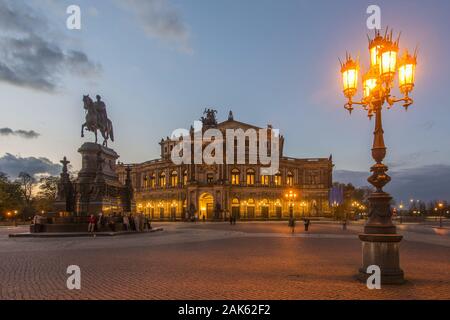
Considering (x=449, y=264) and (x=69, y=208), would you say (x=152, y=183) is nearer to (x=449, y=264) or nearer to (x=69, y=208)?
(x=69, y=208)

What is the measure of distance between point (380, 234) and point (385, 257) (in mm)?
641

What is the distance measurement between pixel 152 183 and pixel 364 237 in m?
104

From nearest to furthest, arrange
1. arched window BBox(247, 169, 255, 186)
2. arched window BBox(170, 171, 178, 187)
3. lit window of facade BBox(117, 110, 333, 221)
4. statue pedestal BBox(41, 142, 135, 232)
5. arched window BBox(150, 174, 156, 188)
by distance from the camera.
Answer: statue pedestal BBox(41, 142, 135, 232)
lit window of facade BBox(117, 110, 333, 221)
arched window BBox(247, 169, 255, 186)
arched window BBox(170, 171, 178, 187)
arched window BBox(150, 174, 156, 188)

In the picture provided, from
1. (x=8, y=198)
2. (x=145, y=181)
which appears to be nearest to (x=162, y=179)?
(x=145, y=181)

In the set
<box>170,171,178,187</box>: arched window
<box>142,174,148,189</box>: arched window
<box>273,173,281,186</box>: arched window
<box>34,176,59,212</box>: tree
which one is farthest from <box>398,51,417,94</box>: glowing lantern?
<box>142,174,148,189</box>: arched window

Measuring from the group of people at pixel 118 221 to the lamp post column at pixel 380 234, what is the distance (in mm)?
24126

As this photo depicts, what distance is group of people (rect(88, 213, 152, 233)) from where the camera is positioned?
30438mm

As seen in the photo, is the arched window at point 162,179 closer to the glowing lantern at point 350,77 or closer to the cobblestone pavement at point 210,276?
the cobblestone pavement at point 210,276

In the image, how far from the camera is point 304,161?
4208 inches

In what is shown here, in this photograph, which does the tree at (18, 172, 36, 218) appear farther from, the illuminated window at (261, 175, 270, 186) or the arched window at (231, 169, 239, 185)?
the illuminated window at (261, 175, 270, 186)

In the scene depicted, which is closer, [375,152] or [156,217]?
[375,152]

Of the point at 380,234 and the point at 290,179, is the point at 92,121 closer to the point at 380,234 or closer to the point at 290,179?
the point at 380,234

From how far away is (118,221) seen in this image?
1336 inches
